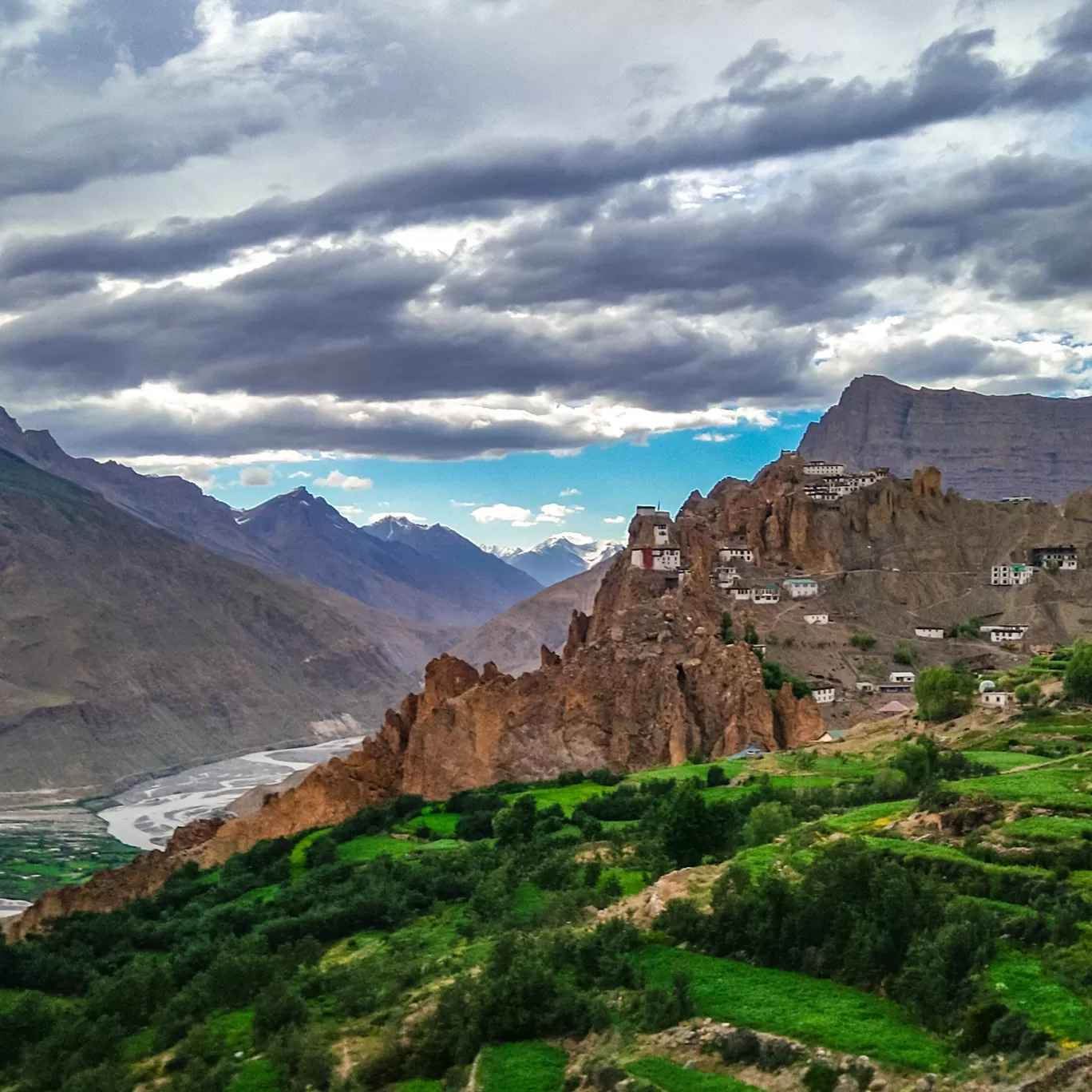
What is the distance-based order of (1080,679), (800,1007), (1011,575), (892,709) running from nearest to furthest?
(800,1007), (1080,679), (892,709), (1011,575)

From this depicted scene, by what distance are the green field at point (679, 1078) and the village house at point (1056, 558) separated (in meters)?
82.7

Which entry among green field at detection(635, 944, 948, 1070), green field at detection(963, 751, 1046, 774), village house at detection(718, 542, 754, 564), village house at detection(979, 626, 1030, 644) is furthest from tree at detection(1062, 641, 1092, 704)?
village house at detection(718, 542, 754, 564)

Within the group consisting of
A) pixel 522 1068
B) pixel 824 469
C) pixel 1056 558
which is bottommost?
pixel 522 1068

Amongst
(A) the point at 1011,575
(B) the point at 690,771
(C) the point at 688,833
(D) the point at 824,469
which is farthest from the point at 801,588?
(C) the point at 688,833

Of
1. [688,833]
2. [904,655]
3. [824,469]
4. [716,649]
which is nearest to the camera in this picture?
[688,833]

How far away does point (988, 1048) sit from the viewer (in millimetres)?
22500

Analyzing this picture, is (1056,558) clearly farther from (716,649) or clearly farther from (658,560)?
(716,649)

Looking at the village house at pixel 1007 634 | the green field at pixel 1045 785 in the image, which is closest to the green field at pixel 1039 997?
the green field at pixel 1045 785

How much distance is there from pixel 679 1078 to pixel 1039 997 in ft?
20.5

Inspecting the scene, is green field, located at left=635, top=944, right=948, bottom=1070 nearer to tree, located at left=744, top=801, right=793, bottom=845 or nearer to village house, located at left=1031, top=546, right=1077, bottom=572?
tree, located at left=744, top=801, right=793, bottom=845

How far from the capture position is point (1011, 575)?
9919 centimetres

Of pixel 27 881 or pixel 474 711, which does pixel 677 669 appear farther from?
pixel 27 881

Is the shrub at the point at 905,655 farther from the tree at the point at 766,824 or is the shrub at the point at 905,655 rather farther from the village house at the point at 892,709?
the tree at the point at 766,824

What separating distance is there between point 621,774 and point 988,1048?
50.0 meters
